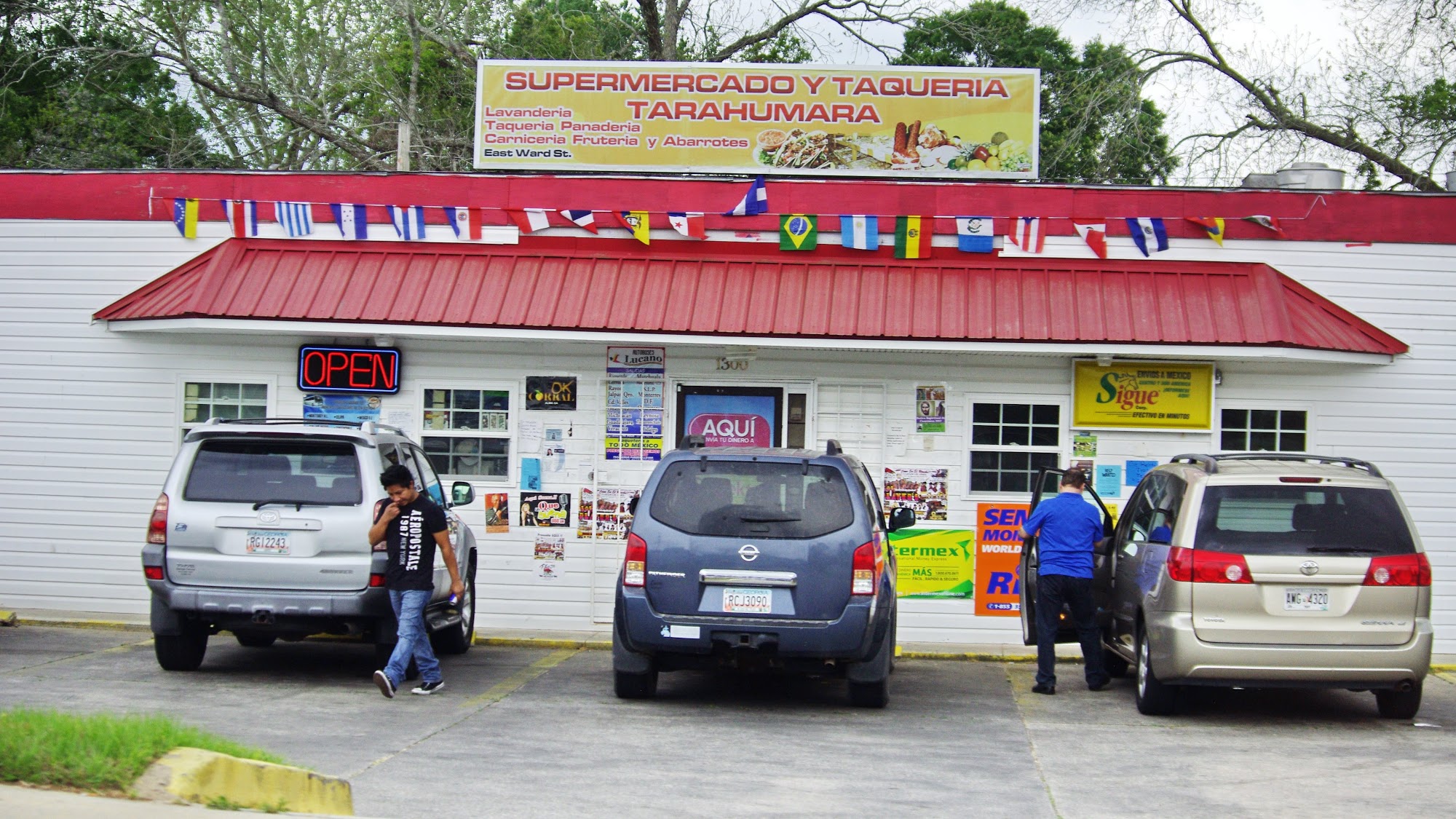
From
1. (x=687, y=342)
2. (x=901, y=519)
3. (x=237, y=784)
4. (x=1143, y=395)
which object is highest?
(x=687, y=342)

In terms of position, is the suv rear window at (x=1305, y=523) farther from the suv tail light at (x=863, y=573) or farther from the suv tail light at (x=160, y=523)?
the suv tail light at (x=160, y=523)

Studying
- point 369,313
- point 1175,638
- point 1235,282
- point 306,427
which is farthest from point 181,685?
point 1235,282

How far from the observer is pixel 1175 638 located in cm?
916

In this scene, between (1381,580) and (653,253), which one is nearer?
(1381,580)

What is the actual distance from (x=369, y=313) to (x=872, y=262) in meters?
4.78

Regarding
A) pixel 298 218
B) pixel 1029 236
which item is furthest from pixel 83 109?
pixel 1029 236

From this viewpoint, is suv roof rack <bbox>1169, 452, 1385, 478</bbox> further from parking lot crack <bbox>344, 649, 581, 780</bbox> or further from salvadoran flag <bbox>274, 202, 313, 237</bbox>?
salvadoran flag <bbox>274, 202, 313, 237</bbox>

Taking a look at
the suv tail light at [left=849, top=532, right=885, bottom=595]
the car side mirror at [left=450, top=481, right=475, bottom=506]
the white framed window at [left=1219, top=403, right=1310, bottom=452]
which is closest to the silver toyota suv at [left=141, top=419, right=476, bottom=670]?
the car side mirror at [left=450, top=481, right=475, bottom=506]

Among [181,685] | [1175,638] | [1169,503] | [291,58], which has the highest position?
[291,58]

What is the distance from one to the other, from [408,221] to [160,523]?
4872mm

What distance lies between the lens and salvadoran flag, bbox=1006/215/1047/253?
44.3 ft

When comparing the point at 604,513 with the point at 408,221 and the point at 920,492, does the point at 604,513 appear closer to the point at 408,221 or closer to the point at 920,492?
the point at 920,492

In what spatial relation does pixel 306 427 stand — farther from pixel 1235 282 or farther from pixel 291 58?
→ pixel 291 58

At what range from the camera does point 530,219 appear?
13836 millimetres
